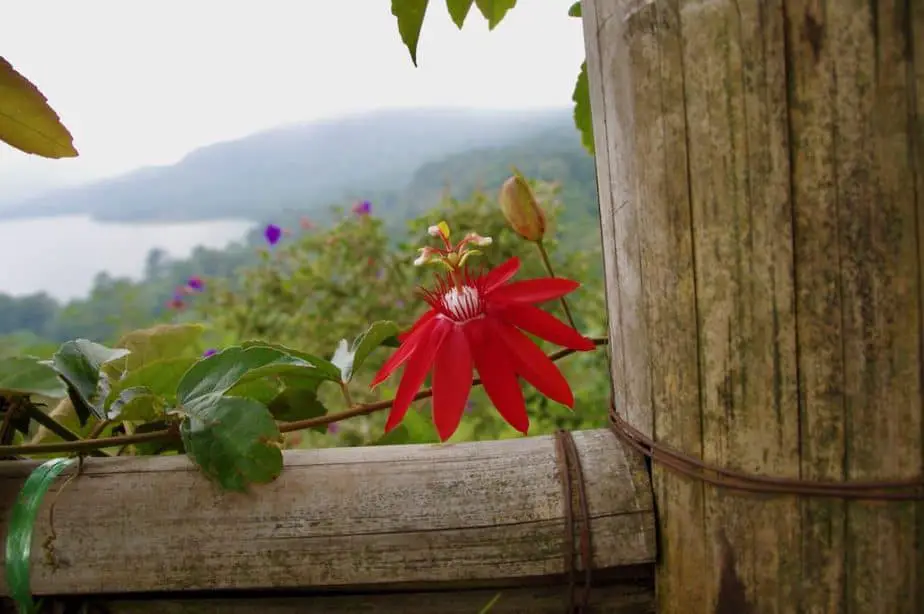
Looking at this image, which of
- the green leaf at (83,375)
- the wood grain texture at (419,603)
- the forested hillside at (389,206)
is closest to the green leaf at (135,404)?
the green leaf at (83,375)

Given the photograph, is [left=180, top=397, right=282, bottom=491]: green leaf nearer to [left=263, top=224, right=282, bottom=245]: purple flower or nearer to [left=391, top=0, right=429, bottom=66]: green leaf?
[left=391, top=0, right=429, bottom=66]: green leaf

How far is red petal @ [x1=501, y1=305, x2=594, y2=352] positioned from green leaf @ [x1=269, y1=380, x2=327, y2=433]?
0.71ft

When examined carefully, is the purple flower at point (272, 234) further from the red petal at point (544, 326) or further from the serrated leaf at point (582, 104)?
the red petal at point (544, 326)

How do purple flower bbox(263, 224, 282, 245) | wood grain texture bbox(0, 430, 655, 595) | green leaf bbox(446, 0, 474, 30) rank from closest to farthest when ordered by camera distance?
wood grain texture bbox(0, 430, 655, 595), green leaf bbox(446, 0, 474, 30), purple flower bbox(263, 224, 282, 245)

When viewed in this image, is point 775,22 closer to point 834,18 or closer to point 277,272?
point 834,18

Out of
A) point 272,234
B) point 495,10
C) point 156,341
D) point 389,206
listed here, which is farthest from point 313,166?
point 495,10

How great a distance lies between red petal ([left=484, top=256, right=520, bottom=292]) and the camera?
602 millimetres

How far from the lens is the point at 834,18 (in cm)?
41

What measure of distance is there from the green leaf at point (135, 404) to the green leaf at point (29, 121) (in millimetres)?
187

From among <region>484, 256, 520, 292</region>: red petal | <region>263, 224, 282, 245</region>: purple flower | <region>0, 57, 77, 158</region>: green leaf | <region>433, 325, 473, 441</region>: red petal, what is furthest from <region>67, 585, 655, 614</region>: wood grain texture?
<region>263, 224, 282, 245</region>: purple flower

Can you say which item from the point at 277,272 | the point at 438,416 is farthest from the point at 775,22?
the point at 277,272

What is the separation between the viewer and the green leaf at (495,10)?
27.7 inches

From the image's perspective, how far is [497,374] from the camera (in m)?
0.56

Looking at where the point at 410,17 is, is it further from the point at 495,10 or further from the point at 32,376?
the point at 32,376
